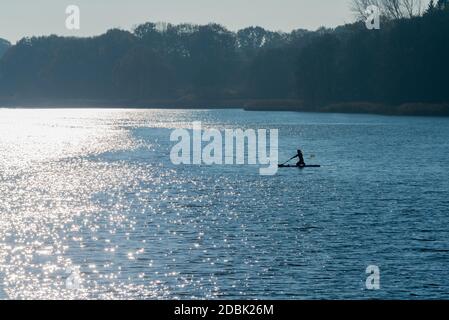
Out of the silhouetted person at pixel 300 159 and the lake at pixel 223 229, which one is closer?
the lake at pixel 223 229

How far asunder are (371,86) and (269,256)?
14766cm

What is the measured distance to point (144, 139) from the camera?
136 metres

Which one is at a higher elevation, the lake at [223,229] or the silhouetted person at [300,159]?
the silhouetted person at [300,159]

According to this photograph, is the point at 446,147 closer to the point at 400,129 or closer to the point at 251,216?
the point at 400,129

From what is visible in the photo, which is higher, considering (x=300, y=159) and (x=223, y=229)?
(x=300, y=159)

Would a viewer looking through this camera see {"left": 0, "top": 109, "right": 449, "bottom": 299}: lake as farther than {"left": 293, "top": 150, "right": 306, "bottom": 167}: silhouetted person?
No

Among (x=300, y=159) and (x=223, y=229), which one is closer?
(x=223, y=229)

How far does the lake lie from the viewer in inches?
1342

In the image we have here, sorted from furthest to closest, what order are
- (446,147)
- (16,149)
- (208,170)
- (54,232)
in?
(16,149) → (446,147) → (208,170) → (54,232)

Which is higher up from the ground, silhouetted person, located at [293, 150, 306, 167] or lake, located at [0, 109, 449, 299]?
silhouetted person, located at [293, 150, 306, 167]

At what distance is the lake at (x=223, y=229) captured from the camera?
3409 cm

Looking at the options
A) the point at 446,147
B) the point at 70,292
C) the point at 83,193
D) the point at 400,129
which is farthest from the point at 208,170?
the point at 400,129

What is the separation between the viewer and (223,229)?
47.1 meters

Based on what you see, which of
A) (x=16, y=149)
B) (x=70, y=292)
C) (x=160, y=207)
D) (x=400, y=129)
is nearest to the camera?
(x=70, y=292)
